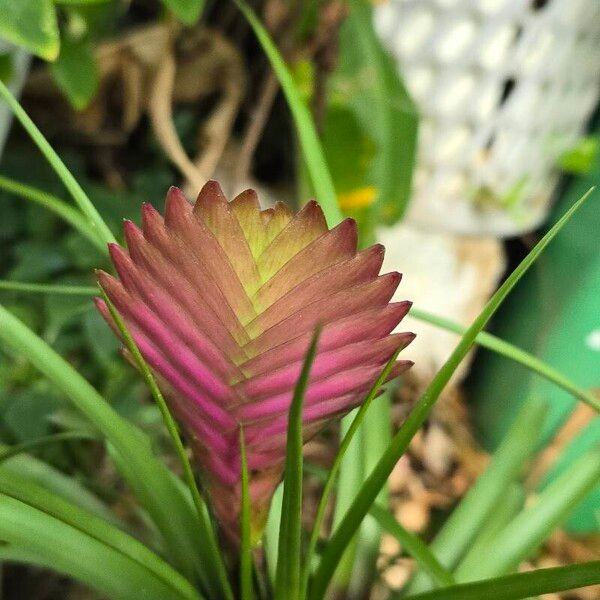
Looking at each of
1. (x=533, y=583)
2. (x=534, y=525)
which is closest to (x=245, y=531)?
(x=533, y=583)

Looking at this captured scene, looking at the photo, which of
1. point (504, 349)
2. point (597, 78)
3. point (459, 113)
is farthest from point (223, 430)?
point (597, 78)

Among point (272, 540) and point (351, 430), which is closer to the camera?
point (351, 430)

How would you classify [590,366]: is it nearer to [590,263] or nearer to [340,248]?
[590,263]

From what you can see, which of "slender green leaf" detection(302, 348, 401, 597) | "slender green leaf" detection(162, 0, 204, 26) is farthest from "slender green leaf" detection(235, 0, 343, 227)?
"slender green leaf" detection(302, 348, 401, 597)

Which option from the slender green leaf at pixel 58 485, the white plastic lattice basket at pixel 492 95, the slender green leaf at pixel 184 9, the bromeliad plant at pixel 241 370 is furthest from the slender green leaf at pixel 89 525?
the white plastic lattice basket at pixel 492 95

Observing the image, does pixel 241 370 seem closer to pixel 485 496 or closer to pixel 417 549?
pixel 417 549
